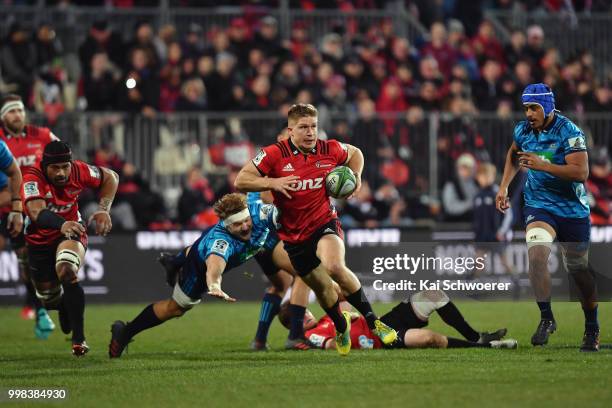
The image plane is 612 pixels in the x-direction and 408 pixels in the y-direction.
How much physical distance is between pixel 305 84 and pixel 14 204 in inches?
414

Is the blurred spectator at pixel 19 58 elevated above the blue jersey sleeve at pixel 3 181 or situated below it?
above

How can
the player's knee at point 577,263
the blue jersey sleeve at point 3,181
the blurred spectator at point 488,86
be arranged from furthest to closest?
the blurred spectator at point 488,86, the blue jersey sleeve at point 3,181, the player's knee at point 577,263

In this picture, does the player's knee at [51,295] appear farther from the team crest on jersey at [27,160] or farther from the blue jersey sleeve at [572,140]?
the blue jersey sleeve at [572,140]

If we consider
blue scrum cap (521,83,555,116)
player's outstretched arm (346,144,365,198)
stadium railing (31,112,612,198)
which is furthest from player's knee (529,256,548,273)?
stadium railing (31,112,612,198)

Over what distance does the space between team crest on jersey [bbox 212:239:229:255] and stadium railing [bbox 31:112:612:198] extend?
850 cm

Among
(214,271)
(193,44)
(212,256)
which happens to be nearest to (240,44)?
(193,44)

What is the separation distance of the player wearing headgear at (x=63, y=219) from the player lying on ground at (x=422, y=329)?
270 centimetres

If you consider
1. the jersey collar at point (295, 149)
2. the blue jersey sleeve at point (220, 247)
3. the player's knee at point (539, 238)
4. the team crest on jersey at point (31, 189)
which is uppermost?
the jersey collar at point (295, 149)

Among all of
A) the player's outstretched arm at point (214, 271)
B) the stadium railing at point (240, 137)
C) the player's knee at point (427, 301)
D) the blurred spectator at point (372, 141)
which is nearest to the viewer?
the player's outstretched arm at point (214, 271)

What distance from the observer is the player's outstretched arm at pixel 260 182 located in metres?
10.5

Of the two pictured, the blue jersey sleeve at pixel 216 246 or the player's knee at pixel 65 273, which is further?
the player's knee at pixel 65 273

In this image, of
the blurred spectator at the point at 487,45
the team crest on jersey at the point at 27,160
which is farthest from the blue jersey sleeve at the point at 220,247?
the blurred spectator at the point at 487,45

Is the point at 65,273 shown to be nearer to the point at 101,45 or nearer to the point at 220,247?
the point at 220,247

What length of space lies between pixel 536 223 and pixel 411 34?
13976mm
